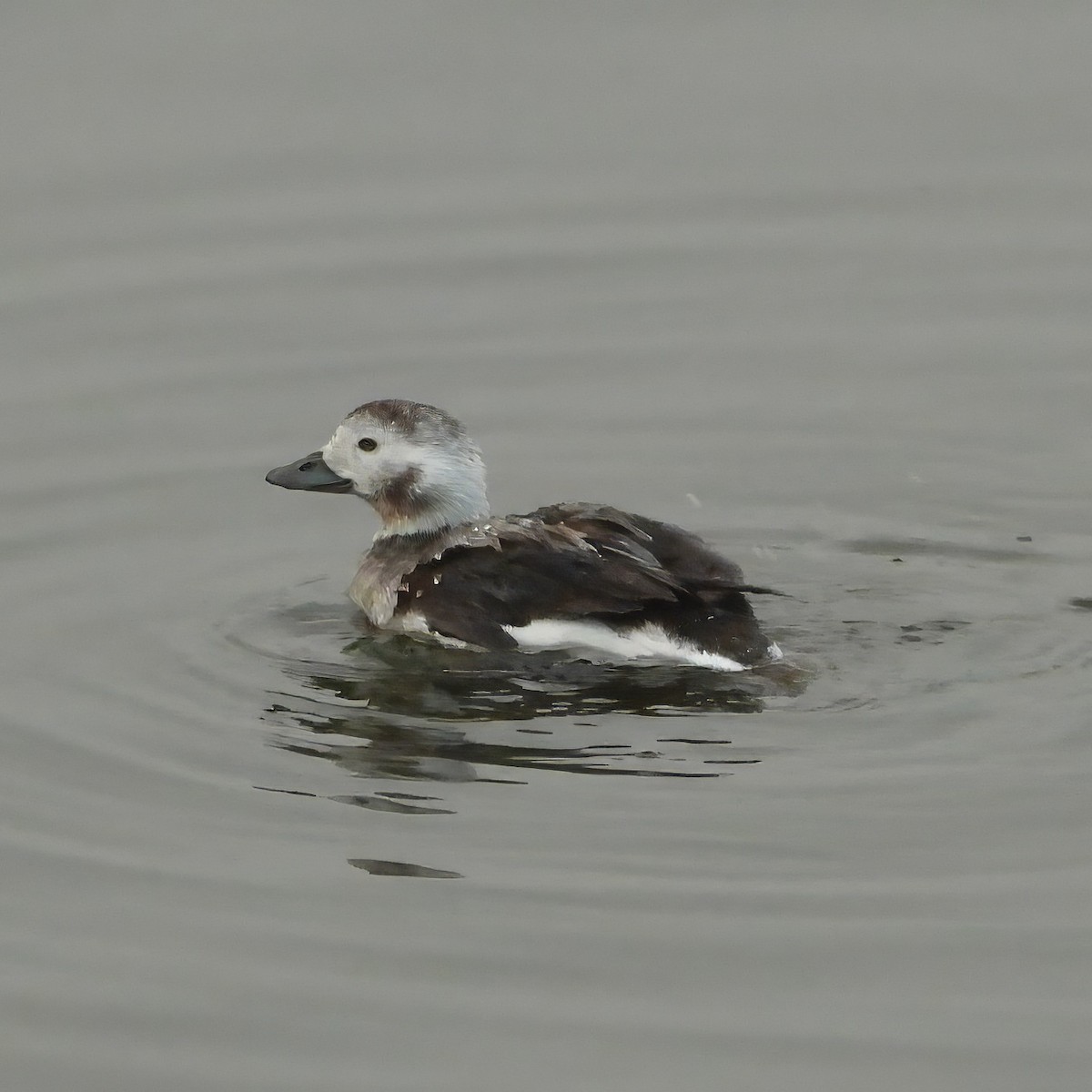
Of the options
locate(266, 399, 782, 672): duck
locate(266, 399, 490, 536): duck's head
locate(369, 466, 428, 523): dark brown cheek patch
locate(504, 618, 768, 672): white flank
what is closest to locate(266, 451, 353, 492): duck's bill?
locate(266, 399, 490, 536): duck's head

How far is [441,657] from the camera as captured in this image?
8984 mm

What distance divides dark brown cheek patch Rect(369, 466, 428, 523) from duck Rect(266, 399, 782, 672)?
2 centimetres

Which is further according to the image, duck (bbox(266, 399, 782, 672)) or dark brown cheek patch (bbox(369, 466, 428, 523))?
dark brown cheek patch (bbox(369, 466, 428, 523))

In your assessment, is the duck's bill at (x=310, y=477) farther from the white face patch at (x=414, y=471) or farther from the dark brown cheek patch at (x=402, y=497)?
the dark brown cheek patch at (x=402, y=497)

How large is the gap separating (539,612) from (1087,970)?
9.34 ft

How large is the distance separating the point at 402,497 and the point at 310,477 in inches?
16.6

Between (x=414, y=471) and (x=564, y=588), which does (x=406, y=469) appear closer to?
(x=414, y=471)

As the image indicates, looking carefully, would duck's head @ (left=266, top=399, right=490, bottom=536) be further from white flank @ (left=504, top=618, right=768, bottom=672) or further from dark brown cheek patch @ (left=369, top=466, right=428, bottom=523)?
white flank @ (left=504, top=618, right=768, bottom=672)

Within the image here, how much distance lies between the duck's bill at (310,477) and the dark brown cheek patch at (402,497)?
17cm

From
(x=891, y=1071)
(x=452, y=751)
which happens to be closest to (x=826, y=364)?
(x=452, y=751)

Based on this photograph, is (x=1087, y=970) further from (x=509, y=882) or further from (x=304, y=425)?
(x=304, y=425)

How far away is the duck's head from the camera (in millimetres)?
9656

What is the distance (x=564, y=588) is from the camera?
8555 mm

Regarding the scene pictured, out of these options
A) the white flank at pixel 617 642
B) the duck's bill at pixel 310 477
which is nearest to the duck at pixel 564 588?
the white flank at pixel 617 642
